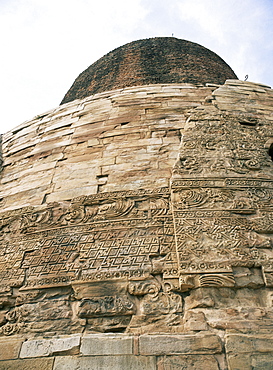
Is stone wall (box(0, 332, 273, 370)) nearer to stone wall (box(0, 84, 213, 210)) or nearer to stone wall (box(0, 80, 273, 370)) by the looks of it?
stone wall (box(0, 80, 273, 370))

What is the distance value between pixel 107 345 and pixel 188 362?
1.82 ft

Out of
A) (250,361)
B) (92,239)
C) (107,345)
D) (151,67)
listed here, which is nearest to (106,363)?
(107,345)

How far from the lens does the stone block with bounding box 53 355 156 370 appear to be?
6.40ft

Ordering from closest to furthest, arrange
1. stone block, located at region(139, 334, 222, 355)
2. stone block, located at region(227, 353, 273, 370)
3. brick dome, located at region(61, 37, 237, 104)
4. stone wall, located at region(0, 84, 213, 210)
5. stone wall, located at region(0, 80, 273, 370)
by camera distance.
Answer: stone block, located at region(227, 353, 273, 370)
stone block, located at region(139, 334, 222, 355)
stone wall, located at region(0, 80, 273, 370)
stone wall, located at region(0, 84, 213, 210)
brick dome, located at region(61, 37, 237, 104)

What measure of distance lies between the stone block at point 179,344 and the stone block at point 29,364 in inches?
25.4

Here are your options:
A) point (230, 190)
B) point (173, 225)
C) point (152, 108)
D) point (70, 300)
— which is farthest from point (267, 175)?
point (70, 300)

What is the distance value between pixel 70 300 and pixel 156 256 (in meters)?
0.79

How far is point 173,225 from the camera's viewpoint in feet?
9.01

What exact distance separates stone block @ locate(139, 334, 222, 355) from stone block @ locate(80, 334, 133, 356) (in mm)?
97

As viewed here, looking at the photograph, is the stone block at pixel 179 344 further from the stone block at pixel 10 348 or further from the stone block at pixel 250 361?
the stone block at pixel 10 348

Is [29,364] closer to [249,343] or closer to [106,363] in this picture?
[106,363]

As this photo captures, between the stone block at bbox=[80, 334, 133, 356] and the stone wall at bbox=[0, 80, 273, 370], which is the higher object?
the stone wall at bbox=[0, 80, 273, 370]

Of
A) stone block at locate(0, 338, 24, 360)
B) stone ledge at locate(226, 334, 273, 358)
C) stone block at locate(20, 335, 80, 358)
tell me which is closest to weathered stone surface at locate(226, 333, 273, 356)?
stone ledge at locate(226, 334, 273, 358)

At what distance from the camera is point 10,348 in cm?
222
